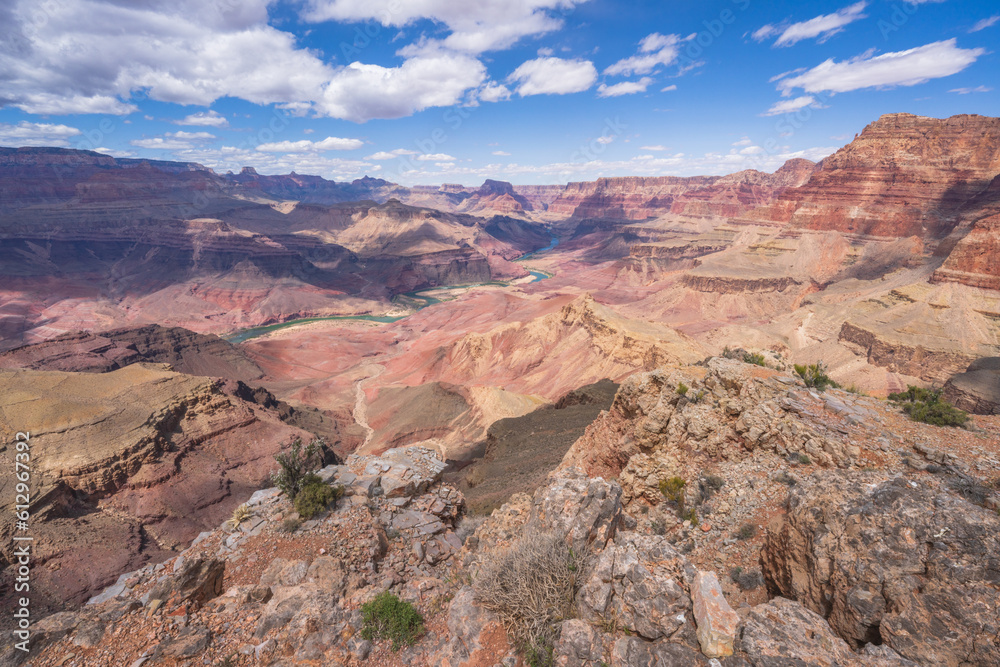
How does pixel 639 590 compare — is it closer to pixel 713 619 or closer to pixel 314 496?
pixel 713 619

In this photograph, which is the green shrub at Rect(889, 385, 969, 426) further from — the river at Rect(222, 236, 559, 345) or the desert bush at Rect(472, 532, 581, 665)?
the river at Rect(222, 236, 559, 345)

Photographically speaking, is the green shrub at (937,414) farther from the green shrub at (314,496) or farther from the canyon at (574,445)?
the green shrub at (314,496)

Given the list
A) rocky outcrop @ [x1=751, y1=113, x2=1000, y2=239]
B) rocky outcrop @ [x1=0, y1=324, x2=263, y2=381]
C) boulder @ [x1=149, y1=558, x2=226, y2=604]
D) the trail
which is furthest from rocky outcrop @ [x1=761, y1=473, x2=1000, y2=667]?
rocky outcrop @ [x1=751, y1=113, x2=1000, y2=239]

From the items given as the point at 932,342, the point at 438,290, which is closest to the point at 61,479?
the point at 932,342

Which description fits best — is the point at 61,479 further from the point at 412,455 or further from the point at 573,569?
the point at 573,569

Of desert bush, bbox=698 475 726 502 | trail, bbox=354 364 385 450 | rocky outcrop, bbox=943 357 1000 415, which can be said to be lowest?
trail, bbox=354 364 385 450
